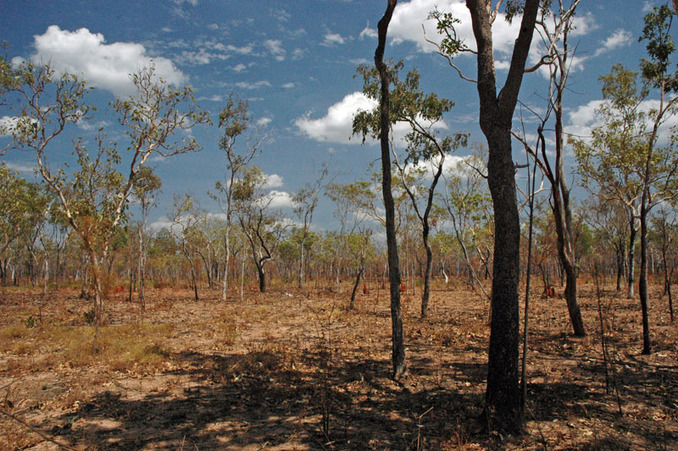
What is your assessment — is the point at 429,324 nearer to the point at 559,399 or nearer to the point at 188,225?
the point at 559,399

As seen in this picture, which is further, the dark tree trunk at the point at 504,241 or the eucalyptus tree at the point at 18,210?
the eucalyptus tree at the point at 18,210

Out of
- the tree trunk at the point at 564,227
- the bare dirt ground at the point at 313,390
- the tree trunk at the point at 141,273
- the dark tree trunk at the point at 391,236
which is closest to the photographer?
the bare dirt ground at the point at 313,390

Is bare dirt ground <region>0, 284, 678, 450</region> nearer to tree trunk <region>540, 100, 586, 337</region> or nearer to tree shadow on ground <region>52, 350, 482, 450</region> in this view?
tree shadow on ground <region>52, 350, 482, 450</region>

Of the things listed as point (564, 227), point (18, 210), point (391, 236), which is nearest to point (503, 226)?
point (391, 236)

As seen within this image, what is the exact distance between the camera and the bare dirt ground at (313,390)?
5.15 metres

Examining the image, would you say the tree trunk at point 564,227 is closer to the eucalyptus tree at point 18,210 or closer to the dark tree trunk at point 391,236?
Answer: the dark tree trunk at point 391,236

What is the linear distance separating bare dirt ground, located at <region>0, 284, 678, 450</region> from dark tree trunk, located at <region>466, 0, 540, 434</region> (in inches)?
18.8

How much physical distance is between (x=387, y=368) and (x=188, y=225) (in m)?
22.4

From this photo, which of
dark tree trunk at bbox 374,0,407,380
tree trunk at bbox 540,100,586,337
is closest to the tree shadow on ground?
dark tree trunk at bbox 374,0,407,380

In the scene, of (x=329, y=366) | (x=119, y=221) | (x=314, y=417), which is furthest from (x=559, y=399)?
(x=119, y=221)

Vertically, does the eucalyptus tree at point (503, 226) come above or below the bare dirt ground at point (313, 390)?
above

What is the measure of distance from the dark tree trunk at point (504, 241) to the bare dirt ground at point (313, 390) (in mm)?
477

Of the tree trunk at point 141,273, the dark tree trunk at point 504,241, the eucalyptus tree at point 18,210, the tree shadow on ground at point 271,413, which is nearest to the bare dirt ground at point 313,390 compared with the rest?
the tree shadow on ground at point 271,413

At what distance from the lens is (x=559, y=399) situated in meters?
6.25
